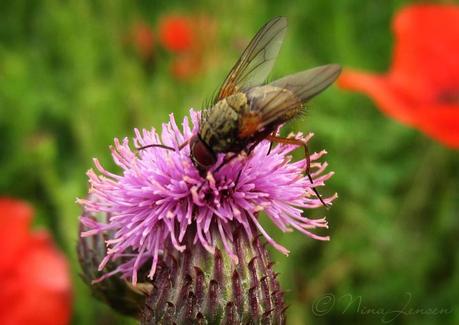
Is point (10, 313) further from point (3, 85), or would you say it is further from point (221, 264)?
point (3, 85)

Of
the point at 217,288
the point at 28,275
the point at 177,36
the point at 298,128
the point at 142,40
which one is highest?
the point at 142,40

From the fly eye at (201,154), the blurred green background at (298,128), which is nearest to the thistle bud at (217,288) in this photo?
the fly eye at (201,154)

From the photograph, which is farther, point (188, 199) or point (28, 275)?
point (28, 275)

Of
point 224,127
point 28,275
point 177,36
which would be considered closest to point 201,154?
point 224,127

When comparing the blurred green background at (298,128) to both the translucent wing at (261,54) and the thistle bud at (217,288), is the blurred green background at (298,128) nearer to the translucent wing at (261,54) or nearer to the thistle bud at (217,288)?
the thistle bud at (217,288)

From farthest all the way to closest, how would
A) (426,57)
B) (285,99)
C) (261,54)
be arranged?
(426,57), (261,54), (285,99)

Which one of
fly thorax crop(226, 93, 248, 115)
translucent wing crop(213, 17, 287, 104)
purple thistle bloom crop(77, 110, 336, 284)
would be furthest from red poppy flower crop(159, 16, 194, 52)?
fly thorax crop(226, 93, 248, 115)

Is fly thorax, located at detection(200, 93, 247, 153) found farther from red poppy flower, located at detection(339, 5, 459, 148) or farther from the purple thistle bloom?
red poppy flower, located at detection(339, 5, 459, 148)

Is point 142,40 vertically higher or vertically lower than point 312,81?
higher

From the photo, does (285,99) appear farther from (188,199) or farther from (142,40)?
(142,40)
